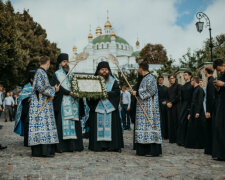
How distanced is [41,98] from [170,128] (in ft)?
16.7

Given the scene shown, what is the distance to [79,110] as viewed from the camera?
876 centimetres

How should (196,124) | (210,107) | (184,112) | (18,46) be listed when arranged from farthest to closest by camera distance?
(18,46) < (184,112) < (196,124) < (210,107)

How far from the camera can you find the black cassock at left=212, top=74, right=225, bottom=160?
271 inches

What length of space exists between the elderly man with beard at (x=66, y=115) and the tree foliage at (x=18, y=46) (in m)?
16.0

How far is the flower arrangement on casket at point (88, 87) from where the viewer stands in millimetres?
8139

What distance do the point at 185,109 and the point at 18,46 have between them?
61.9ft

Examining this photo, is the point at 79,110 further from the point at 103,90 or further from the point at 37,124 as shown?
the point at 37,124

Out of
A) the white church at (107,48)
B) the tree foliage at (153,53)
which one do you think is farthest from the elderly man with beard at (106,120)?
the white church at (107,48)

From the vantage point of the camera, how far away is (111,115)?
858 centimetres

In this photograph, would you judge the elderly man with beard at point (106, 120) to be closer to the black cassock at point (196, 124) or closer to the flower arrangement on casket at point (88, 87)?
the flower arrangement on casket at point (88, 87)

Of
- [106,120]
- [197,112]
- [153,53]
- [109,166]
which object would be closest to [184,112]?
[197,112]

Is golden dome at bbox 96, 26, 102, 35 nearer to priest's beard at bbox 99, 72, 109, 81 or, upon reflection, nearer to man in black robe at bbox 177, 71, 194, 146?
man in black robe at bbox 177, 71, 194, 146

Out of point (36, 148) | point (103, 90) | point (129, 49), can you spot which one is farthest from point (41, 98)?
point (129, 49)

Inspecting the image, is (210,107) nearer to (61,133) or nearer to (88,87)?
(88,87)
